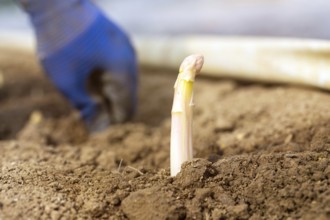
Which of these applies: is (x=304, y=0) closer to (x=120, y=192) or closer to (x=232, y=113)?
(x=232, y=113)

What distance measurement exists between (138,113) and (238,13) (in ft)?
3.90

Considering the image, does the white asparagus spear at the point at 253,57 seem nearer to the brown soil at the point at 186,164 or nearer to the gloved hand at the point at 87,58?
the brown soil at the point at 186,164

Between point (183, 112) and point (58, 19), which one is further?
point (58, 19)

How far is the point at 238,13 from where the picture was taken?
2943 mm

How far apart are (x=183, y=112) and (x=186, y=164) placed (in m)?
0.12

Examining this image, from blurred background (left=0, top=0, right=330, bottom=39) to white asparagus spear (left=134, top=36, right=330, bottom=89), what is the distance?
0.74 ft

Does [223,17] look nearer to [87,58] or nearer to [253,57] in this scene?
[253,57]

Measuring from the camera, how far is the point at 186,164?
108 centimetres

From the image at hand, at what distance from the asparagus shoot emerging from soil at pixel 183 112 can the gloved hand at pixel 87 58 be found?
27.5 inches

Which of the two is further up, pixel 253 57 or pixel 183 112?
pixel 253 57

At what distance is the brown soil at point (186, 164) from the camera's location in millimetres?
979

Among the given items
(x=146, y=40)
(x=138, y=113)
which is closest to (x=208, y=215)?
(x=138, y=113)

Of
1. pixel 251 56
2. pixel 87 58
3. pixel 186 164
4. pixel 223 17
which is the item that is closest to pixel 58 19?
pixel 87 58

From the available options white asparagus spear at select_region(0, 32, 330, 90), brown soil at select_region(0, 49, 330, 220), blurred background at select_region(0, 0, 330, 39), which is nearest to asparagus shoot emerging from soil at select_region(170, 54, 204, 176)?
brown soil at select_region(0, 49, 330, 220)
